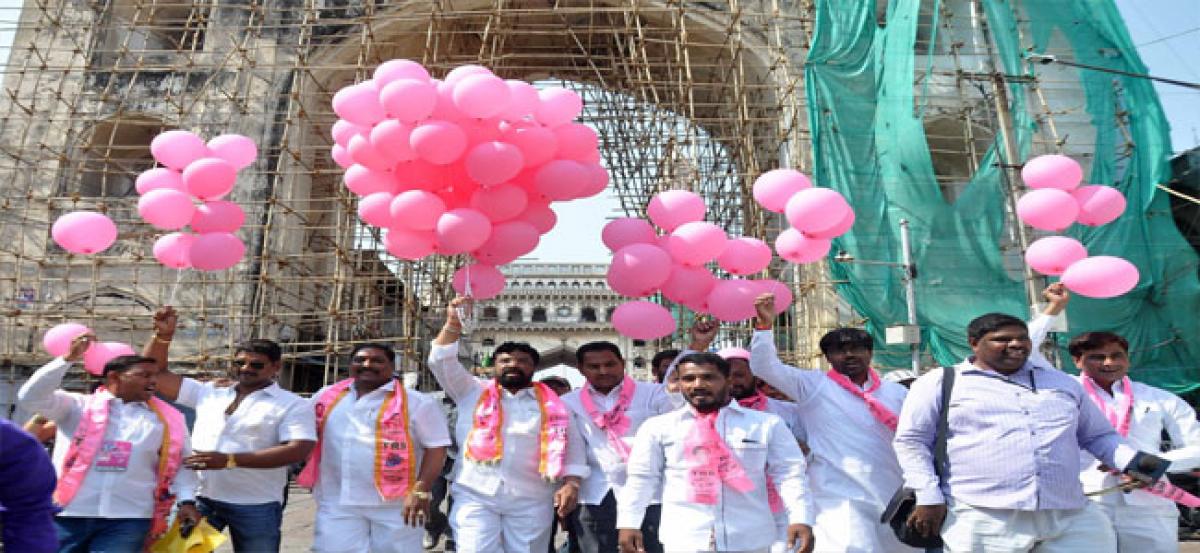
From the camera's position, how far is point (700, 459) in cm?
328

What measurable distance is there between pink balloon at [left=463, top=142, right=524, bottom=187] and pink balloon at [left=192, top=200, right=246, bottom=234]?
6.87 feet

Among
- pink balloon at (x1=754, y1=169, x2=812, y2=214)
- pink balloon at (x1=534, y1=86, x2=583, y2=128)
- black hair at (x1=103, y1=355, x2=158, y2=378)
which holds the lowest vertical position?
black hair at (x1=103, y1=355, x2=158, y2=378)

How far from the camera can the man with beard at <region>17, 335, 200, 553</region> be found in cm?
371

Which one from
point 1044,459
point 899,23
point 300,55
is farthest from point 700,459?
point 300,55

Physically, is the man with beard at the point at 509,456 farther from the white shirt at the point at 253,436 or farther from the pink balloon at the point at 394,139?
the pink balloon at the point at 394,139

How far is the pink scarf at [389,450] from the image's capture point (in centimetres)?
398

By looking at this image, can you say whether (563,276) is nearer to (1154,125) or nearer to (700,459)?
(1154,125)

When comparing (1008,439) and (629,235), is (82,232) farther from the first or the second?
(1008,439)

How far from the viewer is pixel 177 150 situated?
6.05 meters

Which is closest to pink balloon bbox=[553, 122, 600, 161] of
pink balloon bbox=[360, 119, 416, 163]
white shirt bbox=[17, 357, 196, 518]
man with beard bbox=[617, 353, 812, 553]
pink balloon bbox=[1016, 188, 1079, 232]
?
pink balloon bbox=[360, 119, 416, 163]

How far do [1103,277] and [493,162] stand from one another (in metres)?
4.15

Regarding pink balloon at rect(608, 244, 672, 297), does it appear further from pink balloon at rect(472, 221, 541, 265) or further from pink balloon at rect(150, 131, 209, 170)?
pink balloon at rect(150, 131, 209, 170)

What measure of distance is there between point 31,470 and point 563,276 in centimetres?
3438

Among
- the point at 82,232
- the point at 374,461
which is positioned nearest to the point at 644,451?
the point at 374,461
